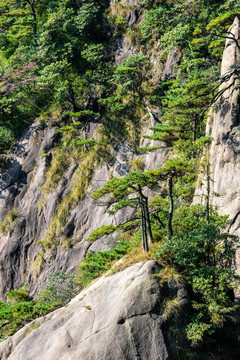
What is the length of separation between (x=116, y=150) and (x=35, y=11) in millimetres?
19160

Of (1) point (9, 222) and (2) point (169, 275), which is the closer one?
(2) point (169, 275)

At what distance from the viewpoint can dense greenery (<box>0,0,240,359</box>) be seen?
588 inches

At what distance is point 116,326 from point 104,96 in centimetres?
1961

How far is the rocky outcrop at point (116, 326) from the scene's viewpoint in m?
9.76

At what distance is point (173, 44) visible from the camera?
904 inches

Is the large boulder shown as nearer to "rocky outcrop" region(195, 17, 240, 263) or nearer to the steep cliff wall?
"rocky outcrop" region(195, 17, 240, 263)

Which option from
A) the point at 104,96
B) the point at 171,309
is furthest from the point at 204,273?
the point at 104,96

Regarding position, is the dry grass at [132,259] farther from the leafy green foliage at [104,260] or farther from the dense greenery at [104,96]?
the leafy green foliage at [104,260]

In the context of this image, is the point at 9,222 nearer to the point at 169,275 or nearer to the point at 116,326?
the point at 116,326

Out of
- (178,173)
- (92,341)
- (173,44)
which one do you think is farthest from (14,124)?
(92,341)

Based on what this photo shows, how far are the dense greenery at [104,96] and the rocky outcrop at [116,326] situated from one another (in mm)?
1222

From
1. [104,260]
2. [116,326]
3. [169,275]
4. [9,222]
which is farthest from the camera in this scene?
[9,222]

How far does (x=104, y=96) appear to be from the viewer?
86.5 ft

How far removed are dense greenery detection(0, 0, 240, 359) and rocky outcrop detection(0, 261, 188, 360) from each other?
122 centimetres
